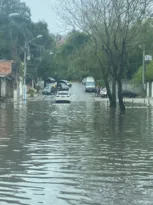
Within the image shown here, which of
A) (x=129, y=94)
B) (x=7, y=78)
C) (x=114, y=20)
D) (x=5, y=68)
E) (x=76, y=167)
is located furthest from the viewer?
(x=129, y=94)

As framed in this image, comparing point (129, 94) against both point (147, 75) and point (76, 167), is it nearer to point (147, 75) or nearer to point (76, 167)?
point (147, 75)

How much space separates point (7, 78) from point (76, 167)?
196ft

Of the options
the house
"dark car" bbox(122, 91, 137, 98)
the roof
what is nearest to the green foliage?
"dark car" bbox(122, 91, 137, 98)

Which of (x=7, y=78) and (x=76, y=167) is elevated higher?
(x=7, y=78)

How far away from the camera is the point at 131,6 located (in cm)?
4606

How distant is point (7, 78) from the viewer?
240 feet

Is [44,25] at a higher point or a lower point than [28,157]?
higher

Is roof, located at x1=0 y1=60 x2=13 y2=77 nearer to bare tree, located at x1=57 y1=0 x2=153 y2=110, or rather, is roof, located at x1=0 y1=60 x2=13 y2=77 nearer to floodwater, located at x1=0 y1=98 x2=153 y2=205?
bare tree, located at x1=57 y1=0 x2=153 y2=110

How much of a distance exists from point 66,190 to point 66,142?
8.91 meters

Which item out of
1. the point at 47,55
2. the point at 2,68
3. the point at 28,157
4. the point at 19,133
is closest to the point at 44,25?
the point at 47,55

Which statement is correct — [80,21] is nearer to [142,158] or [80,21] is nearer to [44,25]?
[142,158]

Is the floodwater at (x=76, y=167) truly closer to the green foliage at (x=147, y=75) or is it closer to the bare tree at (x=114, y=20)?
the bare tree at (x=114, y=20)

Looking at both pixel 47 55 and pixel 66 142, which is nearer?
pixel 66 142

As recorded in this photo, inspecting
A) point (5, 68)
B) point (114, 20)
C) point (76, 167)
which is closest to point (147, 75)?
point (5, 68)
